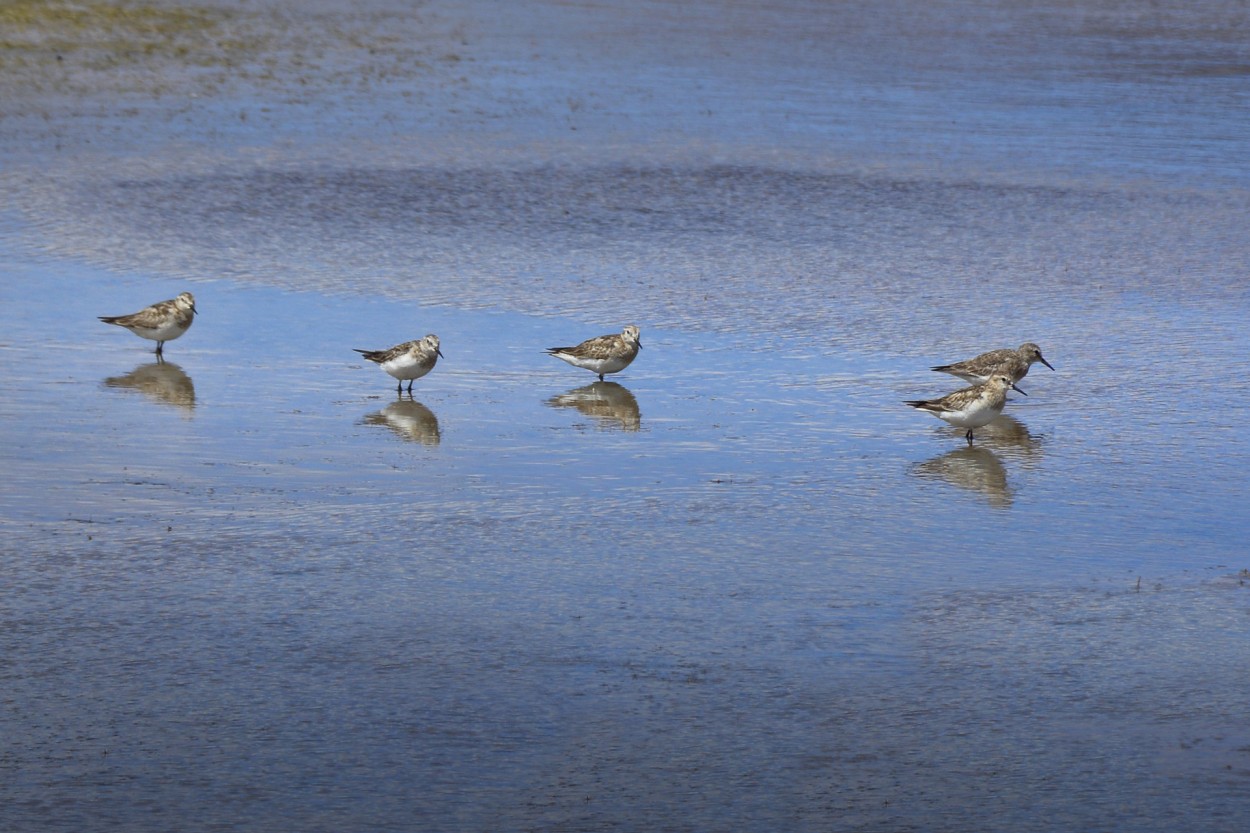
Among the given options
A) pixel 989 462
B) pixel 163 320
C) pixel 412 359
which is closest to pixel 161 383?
pixel 163 320

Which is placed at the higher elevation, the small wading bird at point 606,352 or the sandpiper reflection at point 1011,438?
the small wading bird at point 606,352

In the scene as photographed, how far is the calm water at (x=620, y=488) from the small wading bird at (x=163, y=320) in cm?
38

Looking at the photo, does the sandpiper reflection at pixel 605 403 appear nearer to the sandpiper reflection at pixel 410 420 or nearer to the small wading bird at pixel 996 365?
the sandpiper reflection at pixel 410 420

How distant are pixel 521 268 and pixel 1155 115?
504 inches

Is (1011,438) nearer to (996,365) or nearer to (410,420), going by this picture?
(996,365)

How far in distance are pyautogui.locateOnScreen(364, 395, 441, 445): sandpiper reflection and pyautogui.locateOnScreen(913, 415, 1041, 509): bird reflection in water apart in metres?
3.16

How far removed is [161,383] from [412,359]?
1.90 meters

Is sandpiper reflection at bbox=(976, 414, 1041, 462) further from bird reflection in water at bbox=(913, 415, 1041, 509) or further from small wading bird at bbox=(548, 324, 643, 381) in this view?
small wading bird at bbox=(548, 324, 643, 381)

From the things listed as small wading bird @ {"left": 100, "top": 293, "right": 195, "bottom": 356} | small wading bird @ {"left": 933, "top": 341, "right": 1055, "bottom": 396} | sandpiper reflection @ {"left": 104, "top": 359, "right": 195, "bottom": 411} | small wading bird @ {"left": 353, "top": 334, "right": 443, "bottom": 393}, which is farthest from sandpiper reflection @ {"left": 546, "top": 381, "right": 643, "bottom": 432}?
small wading bird @ {"left": 100, "top": 293, "right": 195, "bottom": 356}

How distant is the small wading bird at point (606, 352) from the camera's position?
1316cm

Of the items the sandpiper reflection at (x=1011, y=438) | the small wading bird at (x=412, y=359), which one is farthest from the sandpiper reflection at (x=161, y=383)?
the sandpiper reflection at (x=1011, y=438)

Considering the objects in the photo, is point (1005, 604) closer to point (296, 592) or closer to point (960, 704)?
point (960, 704)

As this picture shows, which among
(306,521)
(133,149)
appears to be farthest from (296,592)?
(133,149)

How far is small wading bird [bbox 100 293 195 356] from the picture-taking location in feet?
44.8
